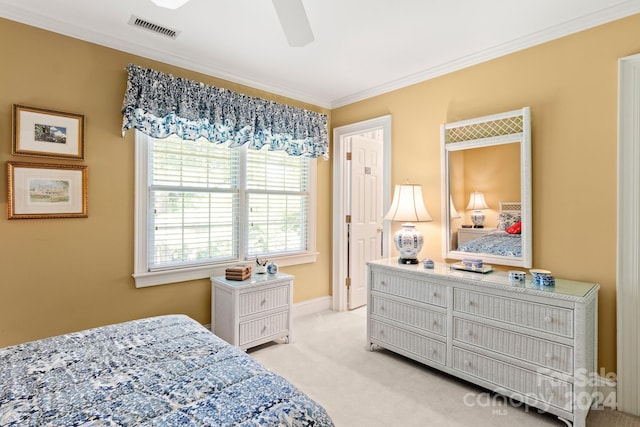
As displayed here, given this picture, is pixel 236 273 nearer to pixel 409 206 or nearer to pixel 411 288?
pixel 411 288

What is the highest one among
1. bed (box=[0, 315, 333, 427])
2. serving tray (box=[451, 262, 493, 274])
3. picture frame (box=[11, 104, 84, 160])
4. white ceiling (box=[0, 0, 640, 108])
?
white ceiling (box=[0, 0, 640, 108])

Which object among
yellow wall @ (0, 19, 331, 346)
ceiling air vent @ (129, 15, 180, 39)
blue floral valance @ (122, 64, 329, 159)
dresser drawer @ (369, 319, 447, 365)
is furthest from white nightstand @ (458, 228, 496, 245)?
ceiling air vent @ (129, 15, 180, 39)

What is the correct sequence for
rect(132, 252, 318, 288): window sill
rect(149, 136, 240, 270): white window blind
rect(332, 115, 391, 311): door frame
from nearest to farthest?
rect(132, 252, 318, 288): window sill → rect(149, 136, 240, 270): white window blind → rect(332, 115, 391, 311): door frame

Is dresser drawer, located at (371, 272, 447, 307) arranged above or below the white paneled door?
below

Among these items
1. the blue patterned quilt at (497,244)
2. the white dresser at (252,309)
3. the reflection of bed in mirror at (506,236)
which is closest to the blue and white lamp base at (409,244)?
A: the blue patterned quilt at (497,244)

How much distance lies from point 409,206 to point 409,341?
3.89 ft

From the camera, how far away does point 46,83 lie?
7.77 feet

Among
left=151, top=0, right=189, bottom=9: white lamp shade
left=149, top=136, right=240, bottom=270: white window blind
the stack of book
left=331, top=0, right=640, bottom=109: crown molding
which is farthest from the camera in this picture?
the stack of book

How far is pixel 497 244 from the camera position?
8.98 ft

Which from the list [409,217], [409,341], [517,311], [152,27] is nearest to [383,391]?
[409,341]

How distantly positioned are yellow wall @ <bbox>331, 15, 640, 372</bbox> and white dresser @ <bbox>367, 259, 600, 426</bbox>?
21 centimetres

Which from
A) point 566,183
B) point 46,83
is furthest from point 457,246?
point 46,83

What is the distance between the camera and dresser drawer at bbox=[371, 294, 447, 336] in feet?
8.45

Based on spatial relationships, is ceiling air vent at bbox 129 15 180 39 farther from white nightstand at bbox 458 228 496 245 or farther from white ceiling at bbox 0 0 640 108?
white nightstand at bbox 458 228 496 245
